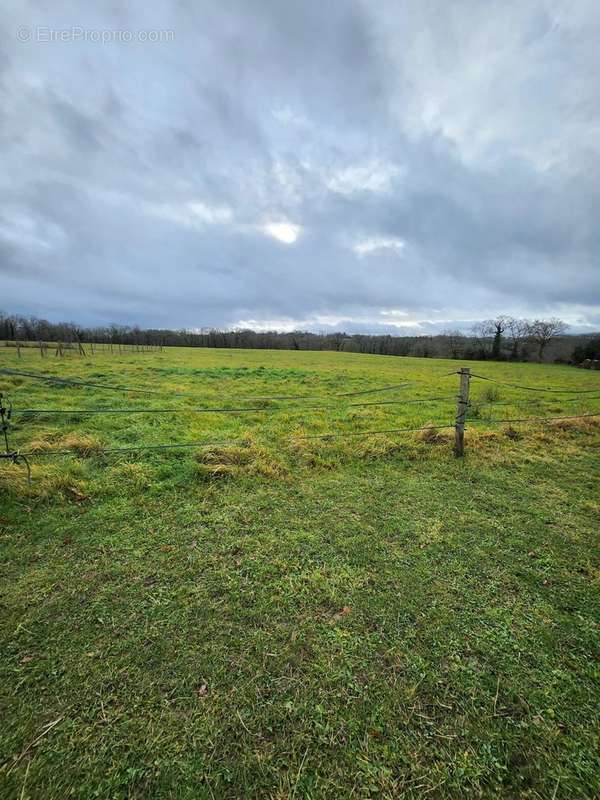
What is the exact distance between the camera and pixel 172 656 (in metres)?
2.44

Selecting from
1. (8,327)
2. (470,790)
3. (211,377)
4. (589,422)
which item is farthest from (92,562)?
(8,327)

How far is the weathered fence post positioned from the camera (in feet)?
19.8

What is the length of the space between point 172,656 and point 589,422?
1106 centimetres

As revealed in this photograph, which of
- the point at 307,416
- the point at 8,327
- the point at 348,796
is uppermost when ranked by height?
the point at 8,327

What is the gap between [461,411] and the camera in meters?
6.29

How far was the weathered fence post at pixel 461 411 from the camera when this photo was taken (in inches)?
238

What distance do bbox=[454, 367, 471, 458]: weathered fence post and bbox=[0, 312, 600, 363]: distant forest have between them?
46440mm

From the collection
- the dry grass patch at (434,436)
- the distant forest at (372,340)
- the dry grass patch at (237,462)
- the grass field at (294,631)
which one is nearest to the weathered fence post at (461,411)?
the dry grass patch at (434,436)

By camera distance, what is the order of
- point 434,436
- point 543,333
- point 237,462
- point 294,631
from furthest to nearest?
point 543,333 → point 434,436 → point 237,462 → point 294,631

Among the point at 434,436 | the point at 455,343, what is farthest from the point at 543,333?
Result: the point at 434,436

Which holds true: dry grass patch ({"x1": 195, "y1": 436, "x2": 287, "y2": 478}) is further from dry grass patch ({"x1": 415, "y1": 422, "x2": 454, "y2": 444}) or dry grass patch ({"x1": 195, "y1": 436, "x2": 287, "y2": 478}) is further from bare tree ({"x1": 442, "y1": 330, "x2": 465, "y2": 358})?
bare tree ({"x1": 442, "y1": 330, "x2": 465, "y2": 358})

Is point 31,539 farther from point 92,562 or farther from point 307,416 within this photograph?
point 307,416

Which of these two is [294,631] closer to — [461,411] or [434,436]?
[461,411]

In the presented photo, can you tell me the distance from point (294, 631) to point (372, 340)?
3366 inches
